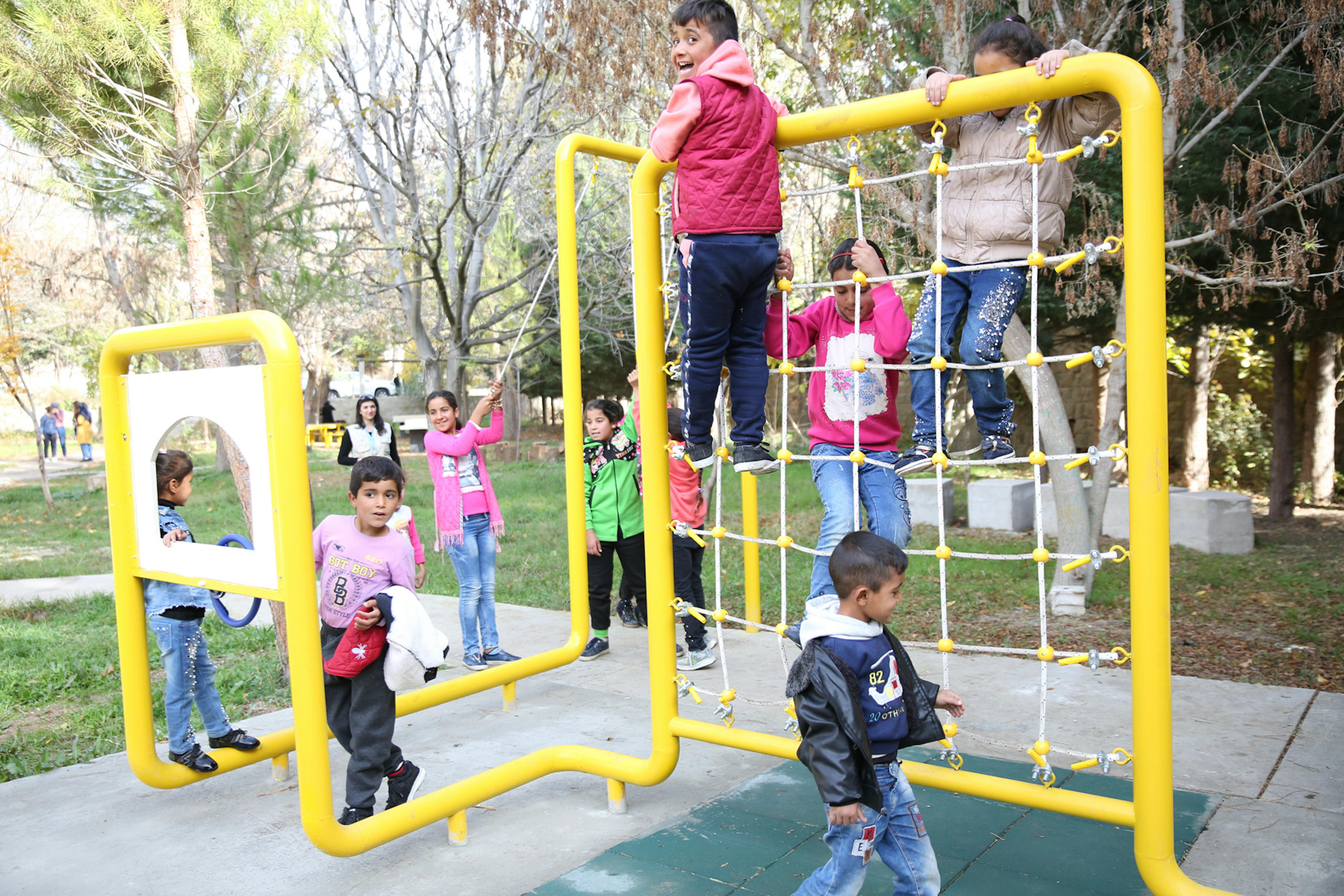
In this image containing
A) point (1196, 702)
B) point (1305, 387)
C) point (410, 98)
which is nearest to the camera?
point (1196, 702)

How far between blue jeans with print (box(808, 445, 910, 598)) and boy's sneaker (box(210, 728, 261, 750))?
209 centimetres

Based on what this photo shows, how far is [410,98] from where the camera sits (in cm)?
1020

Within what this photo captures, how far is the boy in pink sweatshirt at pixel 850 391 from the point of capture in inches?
115

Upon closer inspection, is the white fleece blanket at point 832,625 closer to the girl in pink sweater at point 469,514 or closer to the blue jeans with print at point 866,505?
the blue jeans with print at point 866,505

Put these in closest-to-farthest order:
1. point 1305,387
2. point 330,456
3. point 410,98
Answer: point 410,98
point 1305,387
point 330,456

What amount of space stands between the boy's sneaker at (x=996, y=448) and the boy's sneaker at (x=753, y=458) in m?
0.61

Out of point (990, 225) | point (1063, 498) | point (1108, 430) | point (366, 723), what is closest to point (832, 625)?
point (990, 225)

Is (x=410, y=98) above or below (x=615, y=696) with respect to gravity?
above

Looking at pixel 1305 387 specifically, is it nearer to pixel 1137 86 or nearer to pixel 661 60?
pixel 661 60

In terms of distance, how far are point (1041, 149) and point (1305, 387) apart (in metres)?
10.6

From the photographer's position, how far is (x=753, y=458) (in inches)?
120

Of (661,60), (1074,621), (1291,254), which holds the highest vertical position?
(661,60)

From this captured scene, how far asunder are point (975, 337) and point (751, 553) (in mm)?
2774

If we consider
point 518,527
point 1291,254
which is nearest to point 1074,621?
point 1291,254
